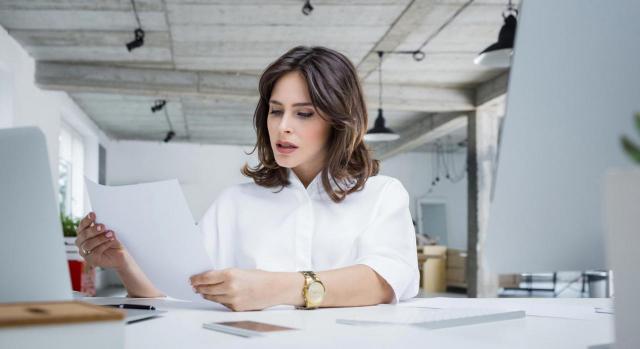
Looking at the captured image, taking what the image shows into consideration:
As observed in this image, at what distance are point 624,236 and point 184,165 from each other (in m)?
14.2

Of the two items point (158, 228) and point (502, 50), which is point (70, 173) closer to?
point (502, 50)

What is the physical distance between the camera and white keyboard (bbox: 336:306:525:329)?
1.00 metres

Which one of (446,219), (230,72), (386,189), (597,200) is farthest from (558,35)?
(446,219)

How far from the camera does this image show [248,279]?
4.07 ft

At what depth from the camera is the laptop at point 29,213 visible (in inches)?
31.8

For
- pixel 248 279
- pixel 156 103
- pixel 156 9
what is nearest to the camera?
pixel 248 279

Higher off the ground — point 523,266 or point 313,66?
point 313,66

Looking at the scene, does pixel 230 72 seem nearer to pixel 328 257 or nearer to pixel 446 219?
pixel 328 257

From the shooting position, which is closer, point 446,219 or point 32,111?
point 32,111

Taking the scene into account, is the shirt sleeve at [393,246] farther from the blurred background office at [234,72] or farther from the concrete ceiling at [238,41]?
the concrete ceiling at [238,41]

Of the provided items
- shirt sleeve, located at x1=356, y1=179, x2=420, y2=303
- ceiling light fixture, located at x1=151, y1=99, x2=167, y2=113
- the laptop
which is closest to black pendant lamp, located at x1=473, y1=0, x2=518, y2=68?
shirt sleeve, located at x1=356, y1=179, x2=420, y2=303

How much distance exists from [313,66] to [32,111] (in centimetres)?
673

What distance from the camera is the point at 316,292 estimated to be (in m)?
1.32

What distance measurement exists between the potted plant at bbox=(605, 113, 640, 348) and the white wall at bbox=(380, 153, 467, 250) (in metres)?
15.5
